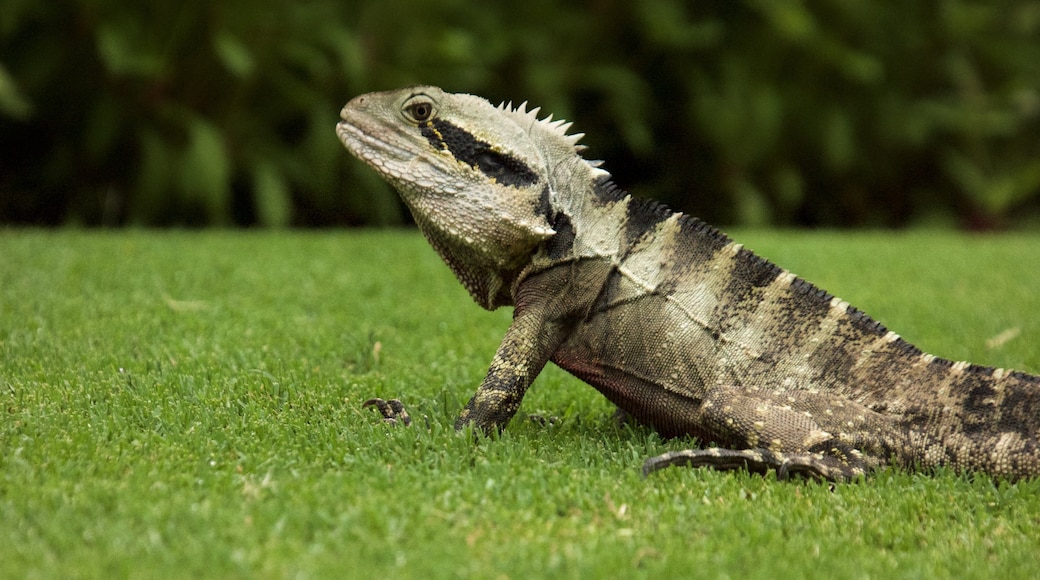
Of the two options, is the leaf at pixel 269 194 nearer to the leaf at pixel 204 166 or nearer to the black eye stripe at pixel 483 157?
the leaf at pixel 204 166

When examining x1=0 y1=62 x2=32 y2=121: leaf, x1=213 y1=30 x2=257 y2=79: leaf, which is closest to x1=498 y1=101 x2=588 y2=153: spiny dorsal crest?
x1=213 y1=30 x2=257 y2=79: leaf

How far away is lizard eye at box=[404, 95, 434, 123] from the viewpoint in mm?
4180

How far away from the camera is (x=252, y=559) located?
2.76 meters

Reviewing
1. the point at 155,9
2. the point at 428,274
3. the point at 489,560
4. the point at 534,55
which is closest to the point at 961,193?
the point at 534,55

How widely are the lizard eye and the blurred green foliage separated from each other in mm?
6557

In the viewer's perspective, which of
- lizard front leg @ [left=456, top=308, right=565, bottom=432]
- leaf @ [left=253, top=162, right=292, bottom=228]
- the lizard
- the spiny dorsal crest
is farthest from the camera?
leaf @ [left=253, top=162, right=292, bottom=228]

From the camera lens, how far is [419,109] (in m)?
4.18

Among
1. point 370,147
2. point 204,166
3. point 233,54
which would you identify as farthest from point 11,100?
point 370,147

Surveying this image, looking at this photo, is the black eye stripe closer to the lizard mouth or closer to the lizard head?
the lizard head

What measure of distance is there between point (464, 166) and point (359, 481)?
4.55 ft

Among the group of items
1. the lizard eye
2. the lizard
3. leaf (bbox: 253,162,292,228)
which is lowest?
leaf (bbox: 253,162,292,228)

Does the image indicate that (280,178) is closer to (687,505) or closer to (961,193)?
(687,505)

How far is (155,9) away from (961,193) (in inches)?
455

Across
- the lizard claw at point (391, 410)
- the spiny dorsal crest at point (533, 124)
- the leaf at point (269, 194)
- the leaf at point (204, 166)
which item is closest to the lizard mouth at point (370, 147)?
the spiny dorsal crest at point (533, 124)
